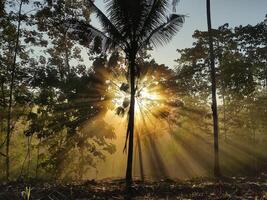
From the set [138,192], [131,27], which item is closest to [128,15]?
[131,27]

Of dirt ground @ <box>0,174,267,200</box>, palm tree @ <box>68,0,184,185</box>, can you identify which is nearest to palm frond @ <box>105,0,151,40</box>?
palm tree @ <box>68,0,184,185</box>

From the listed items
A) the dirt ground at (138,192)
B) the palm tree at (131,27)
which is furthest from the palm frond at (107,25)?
the dirt ground at (138,192)

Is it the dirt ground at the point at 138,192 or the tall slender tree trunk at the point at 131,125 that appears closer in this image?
the dirt ground at the point at 138,192

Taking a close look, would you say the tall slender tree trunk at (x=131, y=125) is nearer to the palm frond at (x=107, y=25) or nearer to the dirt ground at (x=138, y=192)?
the dirt ground at (x=138, y=192)

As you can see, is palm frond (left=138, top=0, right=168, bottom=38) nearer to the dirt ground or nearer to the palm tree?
the palm tree

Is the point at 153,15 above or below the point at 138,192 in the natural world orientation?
above

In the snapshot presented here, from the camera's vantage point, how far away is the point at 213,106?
789 inches

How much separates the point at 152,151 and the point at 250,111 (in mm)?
11902

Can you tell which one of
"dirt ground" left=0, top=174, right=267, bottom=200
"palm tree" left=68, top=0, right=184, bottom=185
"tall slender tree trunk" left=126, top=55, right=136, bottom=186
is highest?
"palm tree" left=68, top=0, right=184, bottom=185

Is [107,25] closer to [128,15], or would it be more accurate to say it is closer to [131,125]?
[128,15]

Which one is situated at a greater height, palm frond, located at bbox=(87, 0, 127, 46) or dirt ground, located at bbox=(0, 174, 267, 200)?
palm frond, located at bbox=(87, 0, 127, 46)

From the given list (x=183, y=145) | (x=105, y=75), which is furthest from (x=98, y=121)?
(x=183, y=145)

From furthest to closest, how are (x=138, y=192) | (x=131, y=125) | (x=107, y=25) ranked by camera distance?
(x=107, y=25), (x=131, y=125), (x=138, y=192)

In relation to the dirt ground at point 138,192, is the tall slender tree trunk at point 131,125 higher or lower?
higher
